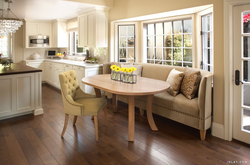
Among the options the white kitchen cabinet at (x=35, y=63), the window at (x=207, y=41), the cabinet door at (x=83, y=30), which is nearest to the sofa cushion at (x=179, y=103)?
the window at (x=207, y=41)

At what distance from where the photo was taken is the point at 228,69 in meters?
2.63

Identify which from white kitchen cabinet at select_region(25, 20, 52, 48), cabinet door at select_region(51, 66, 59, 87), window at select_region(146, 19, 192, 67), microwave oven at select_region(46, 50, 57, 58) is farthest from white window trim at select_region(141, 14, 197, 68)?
microwave oven at select_region(46, 50, 57, 58)

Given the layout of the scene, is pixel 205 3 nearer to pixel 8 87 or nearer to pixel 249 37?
pixel 249 37

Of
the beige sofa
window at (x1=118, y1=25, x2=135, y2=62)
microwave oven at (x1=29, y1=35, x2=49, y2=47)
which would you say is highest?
microwave oven at (x1=29, y1=35, x2=49, y2=47)

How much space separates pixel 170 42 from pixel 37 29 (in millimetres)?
5153

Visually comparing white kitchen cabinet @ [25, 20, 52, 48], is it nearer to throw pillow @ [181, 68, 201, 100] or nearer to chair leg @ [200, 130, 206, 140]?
throw pillow @ [181, 68, 201, 100]

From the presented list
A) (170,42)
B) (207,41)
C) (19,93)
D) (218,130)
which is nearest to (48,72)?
(19,93)

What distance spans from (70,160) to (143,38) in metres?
3.39

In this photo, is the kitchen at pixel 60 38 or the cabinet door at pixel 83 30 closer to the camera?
the kitchen at pixel 60 38

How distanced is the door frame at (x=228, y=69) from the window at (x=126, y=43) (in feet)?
8.44

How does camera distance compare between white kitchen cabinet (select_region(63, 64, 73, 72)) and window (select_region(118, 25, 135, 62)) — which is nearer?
window (select_region(118, 25, 135, 62))

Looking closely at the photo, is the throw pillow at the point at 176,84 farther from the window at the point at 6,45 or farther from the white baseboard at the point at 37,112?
the window at the point at 6,45

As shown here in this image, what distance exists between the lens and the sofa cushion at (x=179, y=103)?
9.02 feet

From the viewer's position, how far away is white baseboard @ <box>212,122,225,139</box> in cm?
276
